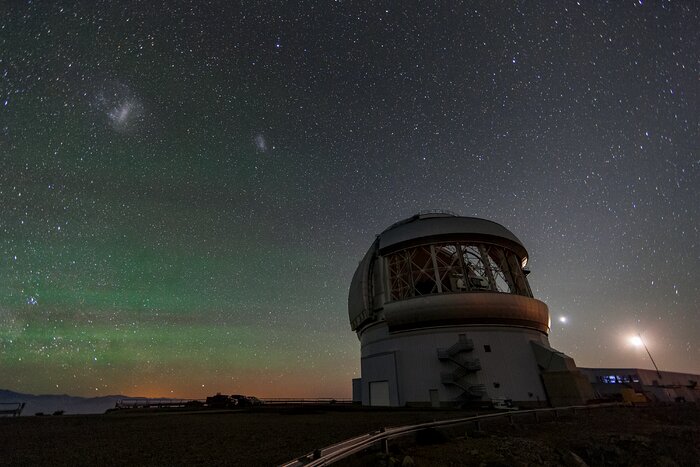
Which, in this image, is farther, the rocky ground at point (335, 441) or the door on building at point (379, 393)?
the door on building at point (379, 393)

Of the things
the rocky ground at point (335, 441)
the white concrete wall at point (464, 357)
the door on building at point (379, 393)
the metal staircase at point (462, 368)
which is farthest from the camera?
the door on building at point (379, 393)

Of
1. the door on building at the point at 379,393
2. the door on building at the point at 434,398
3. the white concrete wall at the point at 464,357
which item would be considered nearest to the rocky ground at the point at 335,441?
the white concrete wall at the point at 464,357

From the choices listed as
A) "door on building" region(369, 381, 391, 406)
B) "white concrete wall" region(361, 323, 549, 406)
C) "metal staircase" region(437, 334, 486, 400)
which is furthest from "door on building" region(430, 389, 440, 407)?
"door on building" region(369, 381, 391, 406)

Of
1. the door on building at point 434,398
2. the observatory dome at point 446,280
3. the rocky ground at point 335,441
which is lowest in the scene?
the rocky ground at point 335,441

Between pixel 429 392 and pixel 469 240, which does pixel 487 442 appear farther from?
pixel 469 240

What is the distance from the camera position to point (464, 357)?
2997cm

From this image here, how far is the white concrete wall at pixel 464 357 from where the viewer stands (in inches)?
1149

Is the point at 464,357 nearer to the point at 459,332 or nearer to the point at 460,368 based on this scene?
the point at 460,368

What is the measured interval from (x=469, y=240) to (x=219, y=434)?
2926 cm

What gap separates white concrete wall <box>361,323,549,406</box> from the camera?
29188 mm

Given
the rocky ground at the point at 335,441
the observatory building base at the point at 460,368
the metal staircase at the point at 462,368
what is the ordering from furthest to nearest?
the observatory building base at the point at 460,368
the metal staircase at the point at 462,368
the rocky ground at the point at 335,441

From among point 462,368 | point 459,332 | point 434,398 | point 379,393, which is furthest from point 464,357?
point 379,393

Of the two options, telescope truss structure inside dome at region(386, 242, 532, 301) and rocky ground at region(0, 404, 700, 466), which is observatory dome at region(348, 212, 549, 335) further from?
rocky ground at region(0, 404, 700, 466)

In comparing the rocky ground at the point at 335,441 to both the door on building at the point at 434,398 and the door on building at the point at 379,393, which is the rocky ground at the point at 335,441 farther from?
the door on building at the point at 379,393
